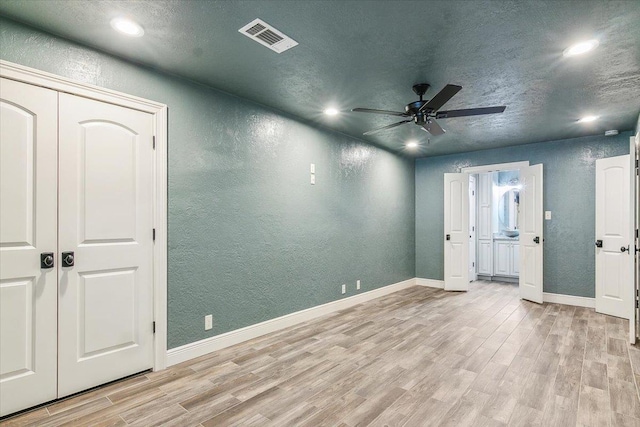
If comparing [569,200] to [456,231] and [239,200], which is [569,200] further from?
[239,200]

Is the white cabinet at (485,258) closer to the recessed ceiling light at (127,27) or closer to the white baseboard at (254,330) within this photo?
the white baseboard at (254,330)

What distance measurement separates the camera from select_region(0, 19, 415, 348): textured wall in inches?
105

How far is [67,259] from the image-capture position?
2303mm

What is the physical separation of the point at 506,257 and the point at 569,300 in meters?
1.98

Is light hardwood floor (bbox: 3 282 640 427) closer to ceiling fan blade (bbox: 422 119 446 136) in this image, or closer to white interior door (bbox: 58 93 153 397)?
white interior door (bbox: 58 93 153 397)

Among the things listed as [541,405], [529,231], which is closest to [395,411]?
[541,405]

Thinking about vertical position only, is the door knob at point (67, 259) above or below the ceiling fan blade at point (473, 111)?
below

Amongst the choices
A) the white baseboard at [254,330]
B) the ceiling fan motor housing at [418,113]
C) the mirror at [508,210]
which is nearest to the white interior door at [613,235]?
the mirror at [508,210]

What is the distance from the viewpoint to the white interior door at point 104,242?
2.32m

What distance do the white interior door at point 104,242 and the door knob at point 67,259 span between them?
0.03m

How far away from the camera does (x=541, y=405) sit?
2252mm

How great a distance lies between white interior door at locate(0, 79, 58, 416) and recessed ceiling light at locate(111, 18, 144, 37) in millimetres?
689

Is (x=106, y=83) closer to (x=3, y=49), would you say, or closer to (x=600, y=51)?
(x=3, y=49)

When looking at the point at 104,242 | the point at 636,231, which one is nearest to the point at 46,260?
the point at 104,242
